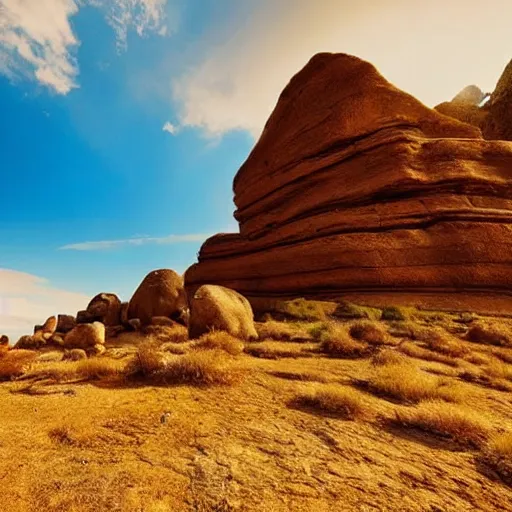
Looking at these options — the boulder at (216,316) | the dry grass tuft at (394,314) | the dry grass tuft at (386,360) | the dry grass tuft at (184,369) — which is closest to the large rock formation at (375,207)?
the dry grass tuft at (394,314)

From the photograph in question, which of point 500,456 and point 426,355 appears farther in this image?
point 426,355

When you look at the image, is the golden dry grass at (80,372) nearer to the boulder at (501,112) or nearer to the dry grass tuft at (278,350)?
the dry grass tuft at (278,350)

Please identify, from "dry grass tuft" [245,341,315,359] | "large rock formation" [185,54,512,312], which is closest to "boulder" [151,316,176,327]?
"large rock formation" [185,54,512,312]

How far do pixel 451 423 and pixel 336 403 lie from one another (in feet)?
5.05

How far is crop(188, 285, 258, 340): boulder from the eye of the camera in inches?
411

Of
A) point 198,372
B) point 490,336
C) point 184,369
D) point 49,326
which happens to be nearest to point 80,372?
point 184,369

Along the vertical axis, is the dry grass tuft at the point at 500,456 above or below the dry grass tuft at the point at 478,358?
above

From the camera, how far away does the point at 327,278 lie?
18.0m

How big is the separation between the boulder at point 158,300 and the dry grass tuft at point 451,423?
→ 15.7m

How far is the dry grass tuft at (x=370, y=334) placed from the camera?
10304 mm

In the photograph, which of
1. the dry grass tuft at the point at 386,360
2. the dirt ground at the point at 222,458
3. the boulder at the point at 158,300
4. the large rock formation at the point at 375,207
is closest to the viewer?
the dirt ground at the point at 222,458

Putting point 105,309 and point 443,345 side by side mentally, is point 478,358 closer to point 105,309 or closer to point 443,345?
point 443,345

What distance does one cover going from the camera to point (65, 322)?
66.2 feet

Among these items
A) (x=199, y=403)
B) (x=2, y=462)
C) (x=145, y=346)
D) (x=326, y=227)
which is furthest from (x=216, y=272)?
(x=2, y=462)
